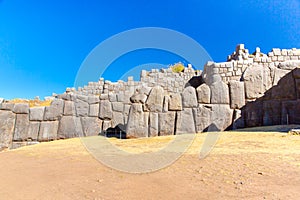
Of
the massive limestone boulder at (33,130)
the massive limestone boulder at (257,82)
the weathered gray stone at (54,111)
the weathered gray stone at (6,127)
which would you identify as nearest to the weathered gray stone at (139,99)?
the weathered gray stone at (54,111)

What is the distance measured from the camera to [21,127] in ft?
31.6

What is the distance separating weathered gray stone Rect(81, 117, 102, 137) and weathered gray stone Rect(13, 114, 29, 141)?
7.42ft

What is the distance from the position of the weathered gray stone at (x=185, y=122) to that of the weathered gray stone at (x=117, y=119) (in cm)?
311

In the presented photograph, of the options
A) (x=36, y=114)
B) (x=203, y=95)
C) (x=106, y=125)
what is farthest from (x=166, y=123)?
(x=36, y=114)

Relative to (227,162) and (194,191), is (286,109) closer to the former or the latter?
(227,162)

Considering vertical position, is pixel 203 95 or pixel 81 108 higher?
pixel 203 95

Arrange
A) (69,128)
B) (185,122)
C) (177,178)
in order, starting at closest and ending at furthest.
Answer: (177,178), (185,122), (69,128)

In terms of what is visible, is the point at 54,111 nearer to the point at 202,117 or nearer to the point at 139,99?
the point at 139,99

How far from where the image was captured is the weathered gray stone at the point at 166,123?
331 inches

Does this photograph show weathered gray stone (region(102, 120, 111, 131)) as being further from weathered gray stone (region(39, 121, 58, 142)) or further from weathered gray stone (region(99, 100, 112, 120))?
weathered gray stone (region(39, 121, 58, 142))

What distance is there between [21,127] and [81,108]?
2.49m

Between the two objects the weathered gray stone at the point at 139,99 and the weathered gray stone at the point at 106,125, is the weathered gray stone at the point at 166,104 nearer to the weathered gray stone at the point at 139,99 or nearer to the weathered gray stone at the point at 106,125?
the weathered gray stone at the point at 139,99

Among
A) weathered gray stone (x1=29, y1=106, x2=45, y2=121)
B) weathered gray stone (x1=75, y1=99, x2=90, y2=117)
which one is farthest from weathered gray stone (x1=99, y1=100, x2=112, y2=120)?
weathered gray stone (x1=29, y1=106, x2=45, y2=121)

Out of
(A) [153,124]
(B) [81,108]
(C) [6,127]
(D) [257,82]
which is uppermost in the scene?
(D) [257,82]
